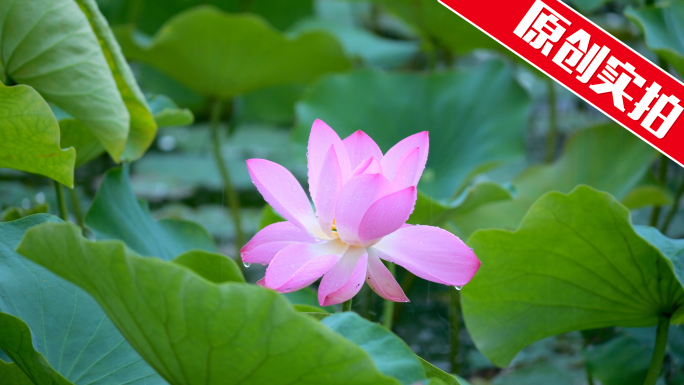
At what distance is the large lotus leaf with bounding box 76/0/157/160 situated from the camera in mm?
729

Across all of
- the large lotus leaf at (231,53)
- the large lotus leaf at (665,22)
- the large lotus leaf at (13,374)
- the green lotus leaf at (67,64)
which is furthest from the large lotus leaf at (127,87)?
the large lotus leaf at (665,22)

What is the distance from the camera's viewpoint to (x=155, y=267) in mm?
365

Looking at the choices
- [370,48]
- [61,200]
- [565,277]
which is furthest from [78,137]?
[370,48]

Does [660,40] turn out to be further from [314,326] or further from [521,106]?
[314,326]

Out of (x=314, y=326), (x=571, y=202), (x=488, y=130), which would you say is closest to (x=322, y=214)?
(x=314, y=326)

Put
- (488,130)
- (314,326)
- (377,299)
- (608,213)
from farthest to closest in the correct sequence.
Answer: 1. (488,130)
2. (377,299)
3. (608,213)
4. (314,326)

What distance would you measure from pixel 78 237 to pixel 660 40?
1.07 meters

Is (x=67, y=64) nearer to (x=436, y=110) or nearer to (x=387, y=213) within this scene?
(x=387, y=213)

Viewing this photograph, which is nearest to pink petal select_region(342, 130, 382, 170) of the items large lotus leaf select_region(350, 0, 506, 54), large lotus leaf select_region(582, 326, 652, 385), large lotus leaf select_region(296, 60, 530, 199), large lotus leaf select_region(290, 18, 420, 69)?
large lotus leaf select_region(582, 326, 652, 385)

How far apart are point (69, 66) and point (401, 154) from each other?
1.36 ft

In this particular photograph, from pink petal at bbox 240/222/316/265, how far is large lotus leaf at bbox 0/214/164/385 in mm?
149

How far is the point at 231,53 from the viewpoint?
153 cm

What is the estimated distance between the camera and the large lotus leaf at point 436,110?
4.85 ft

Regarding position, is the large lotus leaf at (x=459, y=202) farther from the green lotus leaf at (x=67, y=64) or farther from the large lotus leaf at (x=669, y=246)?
the green lotus leaf at (x=67, y=64)
